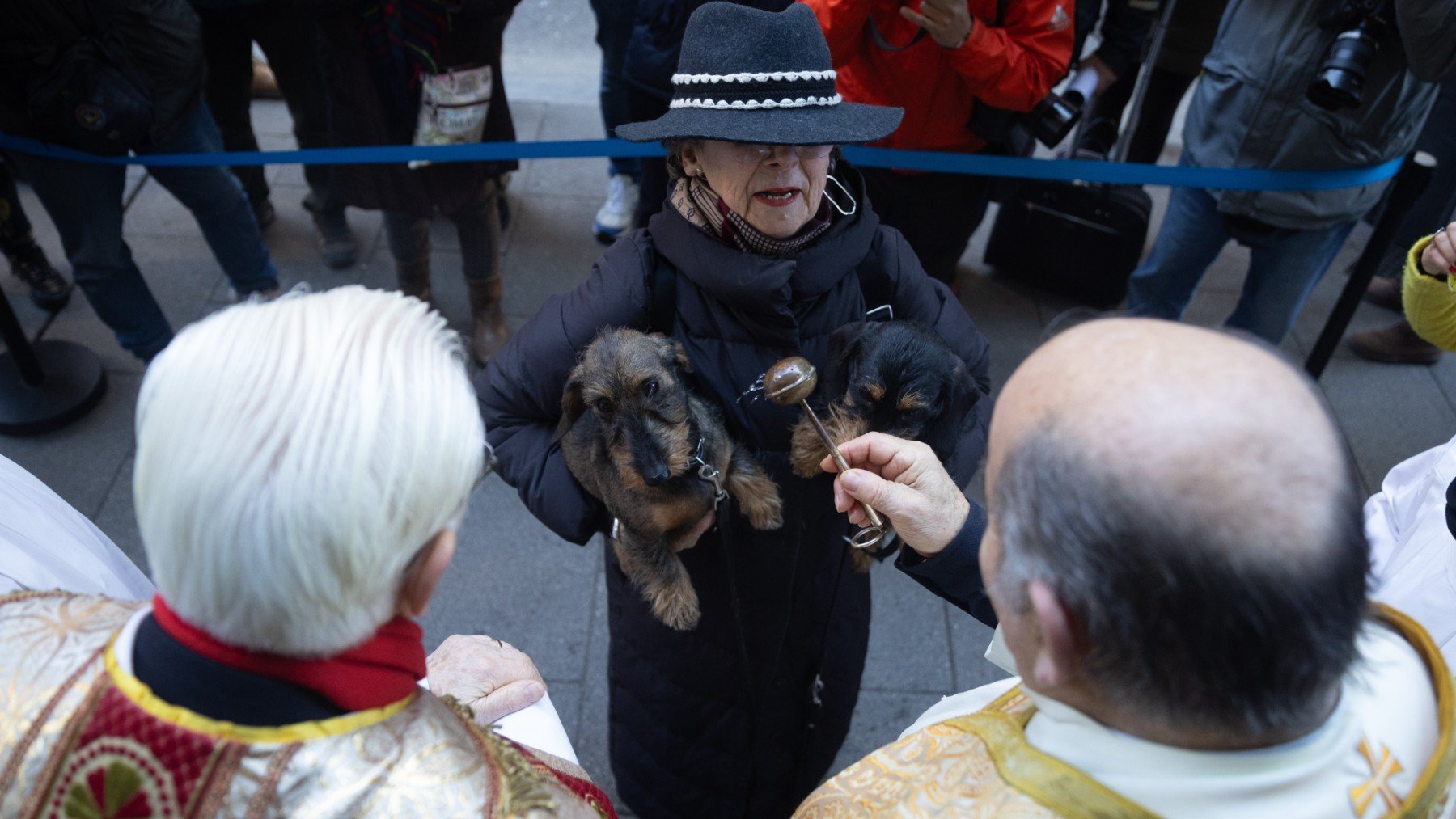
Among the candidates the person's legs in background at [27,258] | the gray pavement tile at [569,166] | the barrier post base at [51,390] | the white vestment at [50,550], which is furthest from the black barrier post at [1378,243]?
the person's legs in background at [27,258]

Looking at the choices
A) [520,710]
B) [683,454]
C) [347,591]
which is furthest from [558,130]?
[347,591]

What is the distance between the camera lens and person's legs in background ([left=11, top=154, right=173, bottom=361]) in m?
3.63

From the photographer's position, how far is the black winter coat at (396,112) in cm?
373

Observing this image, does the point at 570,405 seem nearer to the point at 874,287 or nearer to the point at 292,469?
the point at 874,287

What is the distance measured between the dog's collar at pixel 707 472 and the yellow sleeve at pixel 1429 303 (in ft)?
6.85

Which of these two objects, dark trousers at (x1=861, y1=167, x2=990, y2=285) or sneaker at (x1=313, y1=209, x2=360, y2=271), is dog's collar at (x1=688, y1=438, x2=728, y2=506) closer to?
dark trousers at (x1=861, y1=167, x2=990, y2=285)

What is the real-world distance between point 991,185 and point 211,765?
3.90m

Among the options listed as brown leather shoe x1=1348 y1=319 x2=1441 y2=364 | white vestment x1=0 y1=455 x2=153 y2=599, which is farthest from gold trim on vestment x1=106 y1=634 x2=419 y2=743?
brown leather shoe x1=1348 y1=319 x2=1441 y2=364

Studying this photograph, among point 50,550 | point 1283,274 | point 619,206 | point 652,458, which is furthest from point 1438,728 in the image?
point 619,206

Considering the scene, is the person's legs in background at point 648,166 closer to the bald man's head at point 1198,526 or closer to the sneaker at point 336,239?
the sneaker at point 336,239

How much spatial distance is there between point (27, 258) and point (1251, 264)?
19.9 ft

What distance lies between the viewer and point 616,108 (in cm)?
507

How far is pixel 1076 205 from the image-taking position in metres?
4.91

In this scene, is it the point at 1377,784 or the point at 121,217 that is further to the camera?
the point at 121,217
